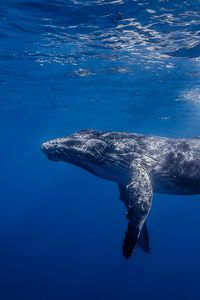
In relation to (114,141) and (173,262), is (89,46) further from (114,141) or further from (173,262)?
(173,262)

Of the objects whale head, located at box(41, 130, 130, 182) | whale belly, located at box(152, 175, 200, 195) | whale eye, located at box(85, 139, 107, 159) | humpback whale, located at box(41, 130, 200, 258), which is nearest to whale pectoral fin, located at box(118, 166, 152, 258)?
humpback whale, located at box(41, 130, 200, 258)

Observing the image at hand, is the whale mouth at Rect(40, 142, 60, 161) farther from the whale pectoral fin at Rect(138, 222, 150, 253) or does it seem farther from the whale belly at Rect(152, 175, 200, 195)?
the whale pectoral fin at Rect(138, 222, 150, 253)

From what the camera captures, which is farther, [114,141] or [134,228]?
[114,141]

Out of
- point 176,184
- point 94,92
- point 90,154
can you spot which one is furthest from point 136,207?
point 94,92

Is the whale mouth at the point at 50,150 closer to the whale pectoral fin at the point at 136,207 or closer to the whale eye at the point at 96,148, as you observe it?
the whale eye at the point at 96,148

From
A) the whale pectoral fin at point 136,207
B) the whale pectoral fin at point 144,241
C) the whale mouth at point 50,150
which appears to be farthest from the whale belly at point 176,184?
the whale mouth at point 50,150

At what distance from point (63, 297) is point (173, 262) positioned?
58.3 feet

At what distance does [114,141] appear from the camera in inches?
406

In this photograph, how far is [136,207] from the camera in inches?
315

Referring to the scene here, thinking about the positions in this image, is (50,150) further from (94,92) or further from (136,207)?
(94,92)

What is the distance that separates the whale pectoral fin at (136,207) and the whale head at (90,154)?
3.38 ft

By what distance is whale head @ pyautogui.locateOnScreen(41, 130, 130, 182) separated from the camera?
9.92m

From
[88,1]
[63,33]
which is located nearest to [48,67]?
[63,33]

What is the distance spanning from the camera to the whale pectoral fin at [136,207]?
760 cm
